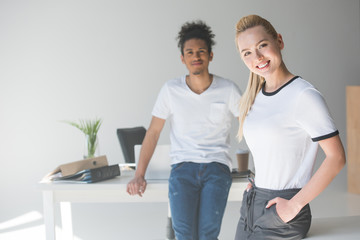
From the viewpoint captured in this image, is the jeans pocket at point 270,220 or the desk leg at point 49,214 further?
the desk leg at point 49,214

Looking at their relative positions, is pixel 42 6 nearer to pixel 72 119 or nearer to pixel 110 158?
pixel 72 119

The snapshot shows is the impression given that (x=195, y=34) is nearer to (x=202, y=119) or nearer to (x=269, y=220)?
(x=202, y=119)

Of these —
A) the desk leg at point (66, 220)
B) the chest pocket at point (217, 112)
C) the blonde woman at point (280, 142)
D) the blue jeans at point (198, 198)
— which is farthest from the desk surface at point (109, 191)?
the blonde woman at point (280, 142)

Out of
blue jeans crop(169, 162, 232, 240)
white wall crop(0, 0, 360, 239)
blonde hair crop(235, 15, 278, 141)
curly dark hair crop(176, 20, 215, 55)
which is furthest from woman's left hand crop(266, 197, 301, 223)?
white wall crop(0, 0, 360, 239)

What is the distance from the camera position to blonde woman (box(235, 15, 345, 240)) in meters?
1.42

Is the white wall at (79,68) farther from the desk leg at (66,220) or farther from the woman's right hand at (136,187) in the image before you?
the woman's right hand at (136,187)

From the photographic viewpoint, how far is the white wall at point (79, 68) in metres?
6.15

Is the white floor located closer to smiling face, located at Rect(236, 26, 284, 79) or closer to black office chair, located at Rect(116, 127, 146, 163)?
black office chair, located at Rect(116, 127, 146, 163)

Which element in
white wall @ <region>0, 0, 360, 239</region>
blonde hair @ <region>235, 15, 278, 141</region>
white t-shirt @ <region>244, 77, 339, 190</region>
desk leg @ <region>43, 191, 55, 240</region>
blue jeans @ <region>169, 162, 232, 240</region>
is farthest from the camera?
white wall @ <region>0, 0, 360, 239</region>

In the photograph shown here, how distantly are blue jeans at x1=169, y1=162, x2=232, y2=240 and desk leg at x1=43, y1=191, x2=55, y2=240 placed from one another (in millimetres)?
724

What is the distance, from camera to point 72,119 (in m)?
6.25

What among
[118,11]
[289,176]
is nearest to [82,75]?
[118,11]

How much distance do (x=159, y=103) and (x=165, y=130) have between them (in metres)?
3.70

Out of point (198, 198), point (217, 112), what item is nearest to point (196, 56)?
point (217, 112)
